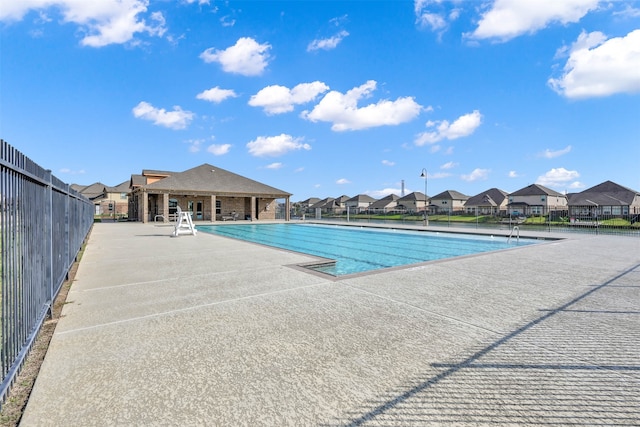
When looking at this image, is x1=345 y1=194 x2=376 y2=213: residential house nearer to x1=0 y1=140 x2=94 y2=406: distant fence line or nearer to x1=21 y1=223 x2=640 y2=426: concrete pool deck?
x1=21 y1=223 x2=640 y2=426: concrete pool deck

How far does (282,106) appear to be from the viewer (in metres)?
26.9

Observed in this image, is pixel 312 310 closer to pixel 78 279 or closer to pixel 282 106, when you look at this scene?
pixel 78 279

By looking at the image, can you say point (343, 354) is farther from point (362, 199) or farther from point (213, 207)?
point (362, 199)

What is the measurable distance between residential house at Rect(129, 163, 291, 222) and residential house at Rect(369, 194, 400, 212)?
42.3 metres

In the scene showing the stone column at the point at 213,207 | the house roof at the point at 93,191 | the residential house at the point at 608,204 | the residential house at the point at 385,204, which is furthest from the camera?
the residential house at the point at 385,204

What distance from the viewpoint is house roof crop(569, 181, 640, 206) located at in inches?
1631

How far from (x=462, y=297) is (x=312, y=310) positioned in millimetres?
2497

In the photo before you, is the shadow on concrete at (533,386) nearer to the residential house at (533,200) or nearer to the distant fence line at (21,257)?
the distant fence line at (21,257)

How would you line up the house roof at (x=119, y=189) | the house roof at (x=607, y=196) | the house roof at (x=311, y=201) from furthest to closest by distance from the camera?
the house roof at (x=311, y=201) → the house roof at (x=119, y=189) → the house roof at (x=607, y=196)

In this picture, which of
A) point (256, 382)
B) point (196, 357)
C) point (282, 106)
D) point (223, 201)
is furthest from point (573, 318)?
point (223, 201)

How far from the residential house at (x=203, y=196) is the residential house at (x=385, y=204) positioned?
4228 cm

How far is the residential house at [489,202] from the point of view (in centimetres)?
5891

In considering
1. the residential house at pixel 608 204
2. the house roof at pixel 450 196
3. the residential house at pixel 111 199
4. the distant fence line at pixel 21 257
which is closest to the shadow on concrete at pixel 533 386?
the distant fence line at pixel 21 257

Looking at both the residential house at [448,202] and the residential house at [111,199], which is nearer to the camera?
the residential house at [111,199]
